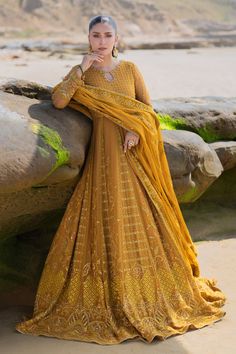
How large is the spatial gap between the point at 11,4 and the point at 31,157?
33731 mm

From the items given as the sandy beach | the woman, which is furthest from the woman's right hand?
the sandy beach

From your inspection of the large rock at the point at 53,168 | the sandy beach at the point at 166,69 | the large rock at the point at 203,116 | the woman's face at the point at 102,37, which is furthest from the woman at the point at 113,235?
the sandy beach at the point at 166,69

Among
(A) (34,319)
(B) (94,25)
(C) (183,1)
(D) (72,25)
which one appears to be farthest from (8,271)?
(C) (183,1)

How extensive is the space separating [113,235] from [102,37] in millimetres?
1013

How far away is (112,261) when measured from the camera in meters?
3.71

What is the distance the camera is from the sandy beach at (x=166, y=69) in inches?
542

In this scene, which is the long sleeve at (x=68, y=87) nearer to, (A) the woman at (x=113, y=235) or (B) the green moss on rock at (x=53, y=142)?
(A) the woman at (x=113, y=235)

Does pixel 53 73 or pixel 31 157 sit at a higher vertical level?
pixel 53 73

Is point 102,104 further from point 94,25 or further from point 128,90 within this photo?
point 94,25

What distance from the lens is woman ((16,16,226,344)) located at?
3.70m

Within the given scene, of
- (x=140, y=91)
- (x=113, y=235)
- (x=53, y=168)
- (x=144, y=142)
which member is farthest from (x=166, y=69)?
(x=53, y=168)

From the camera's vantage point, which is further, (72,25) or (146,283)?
A: (72,25)

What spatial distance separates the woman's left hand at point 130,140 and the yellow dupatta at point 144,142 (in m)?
0.02

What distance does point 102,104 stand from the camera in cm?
377
